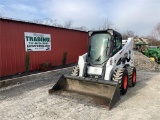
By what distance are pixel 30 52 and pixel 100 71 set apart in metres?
4.63

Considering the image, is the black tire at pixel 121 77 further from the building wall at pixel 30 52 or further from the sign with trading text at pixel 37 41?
the sign with trading text at pixel 37 41

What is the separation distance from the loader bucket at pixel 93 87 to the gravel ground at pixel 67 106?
319mm

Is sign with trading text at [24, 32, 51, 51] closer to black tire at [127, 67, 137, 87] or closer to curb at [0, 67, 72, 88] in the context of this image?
curb at [0, 67, 72, 88]

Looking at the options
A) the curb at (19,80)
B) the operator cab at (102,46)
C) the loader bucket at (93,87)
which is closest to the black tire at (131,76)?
the operator cab at (102,46)

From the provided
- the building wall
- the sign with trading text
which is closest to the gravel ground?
the building wall

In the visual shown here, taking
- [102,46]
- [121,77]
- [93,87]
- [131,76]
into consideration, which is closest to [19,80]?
[93,87]

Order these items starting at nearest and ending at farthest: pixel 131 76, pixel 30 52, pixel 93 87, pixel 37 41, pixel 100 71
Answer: pixel 93 87, pixel 100 71, pixel 131 76, pixel 30 52, pixel 37 41

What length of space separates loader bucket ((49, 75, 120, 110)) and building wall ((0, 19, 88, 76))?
3.24m

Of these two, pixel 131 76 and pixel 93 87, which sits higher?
pixel 131 76

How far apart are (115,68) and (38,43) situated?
16.7 ft

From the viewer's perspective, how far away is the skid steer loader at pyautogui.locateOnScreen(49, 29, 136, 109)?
642cm

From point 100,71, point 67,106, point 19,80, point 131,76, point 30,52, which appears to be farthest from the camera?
point 30,52

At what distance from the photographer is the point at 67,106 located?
19.3 ft

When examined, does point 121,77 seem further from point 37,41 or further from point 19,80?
point 37,41
